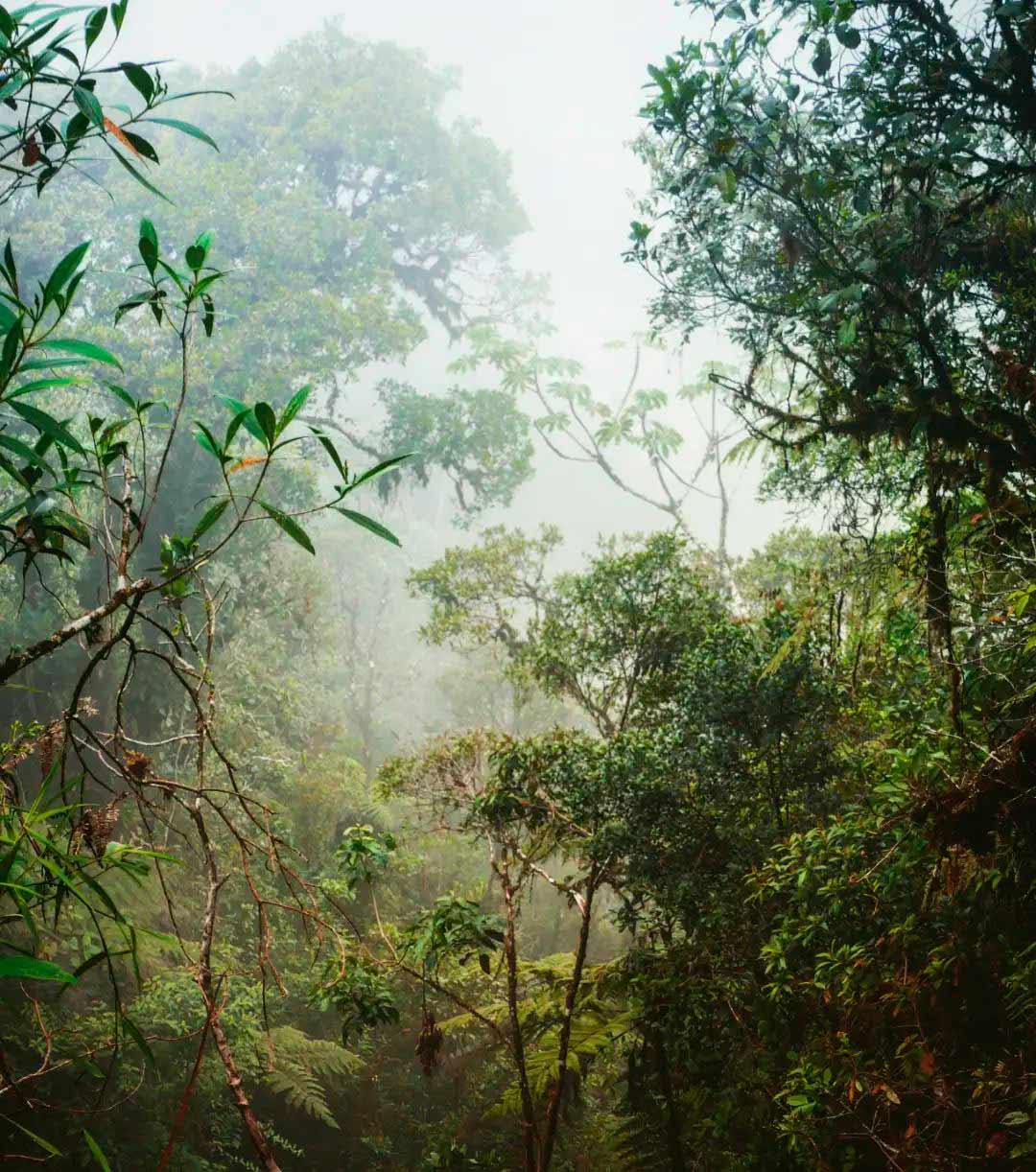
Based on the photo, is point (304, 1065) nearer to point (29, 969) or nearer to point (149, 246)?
point (29, 969)

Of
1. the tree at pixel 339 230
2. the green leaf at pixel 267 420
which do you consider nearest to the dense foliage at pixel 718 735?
the green leaf at pixel 267 420

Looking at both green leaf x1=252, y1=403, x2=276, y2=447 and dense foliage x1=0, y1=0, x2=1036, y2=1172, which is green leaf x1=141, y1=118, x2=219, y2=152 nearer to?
dense foliage x1=0, y1=0, x2=1036, y2=1172

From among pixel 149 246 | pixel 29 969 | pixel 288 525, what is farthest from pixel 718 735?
pixel 29 969

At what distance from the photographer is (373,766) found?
15.7 metres

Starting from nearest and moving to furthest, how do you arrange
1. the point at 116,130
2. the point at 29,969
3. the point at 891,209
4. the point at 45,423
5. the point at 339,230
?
the point at 29,969
the point at 45,423
the point at 116,130
the point at 891,209
the point at 339,230

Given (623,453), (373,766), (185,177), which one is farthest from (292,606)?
(623,453)

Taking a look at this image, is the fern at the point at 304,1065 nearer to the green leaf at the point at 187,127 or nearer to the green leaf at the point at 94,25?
the green leaf at the point at 187,127

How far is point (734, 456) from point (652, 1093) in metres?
3.47

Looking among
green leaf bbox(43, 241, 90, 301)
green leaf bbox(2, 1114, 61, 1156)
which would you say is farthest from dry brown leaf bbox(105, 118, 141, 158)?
green leaf bbox(2, 1114, 61, 1156)

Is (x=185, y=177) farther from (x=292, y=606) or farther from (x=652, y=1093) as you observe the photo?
(x=652, y=1093)

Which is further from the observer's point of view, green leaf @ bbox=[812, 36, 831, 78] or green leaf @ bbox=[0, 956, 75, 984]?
green leaf @ bbox=[812, 36, 831, 78]

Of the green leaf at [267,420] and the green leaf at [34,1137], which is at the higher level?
the green leaf at [267,420]

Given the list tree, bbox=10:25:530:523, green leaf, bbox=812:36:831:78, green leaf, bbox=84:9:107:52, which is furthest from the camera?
tree, bbox=10:25:530:523

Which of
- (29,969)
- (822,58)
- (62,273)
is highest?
(822,58)
